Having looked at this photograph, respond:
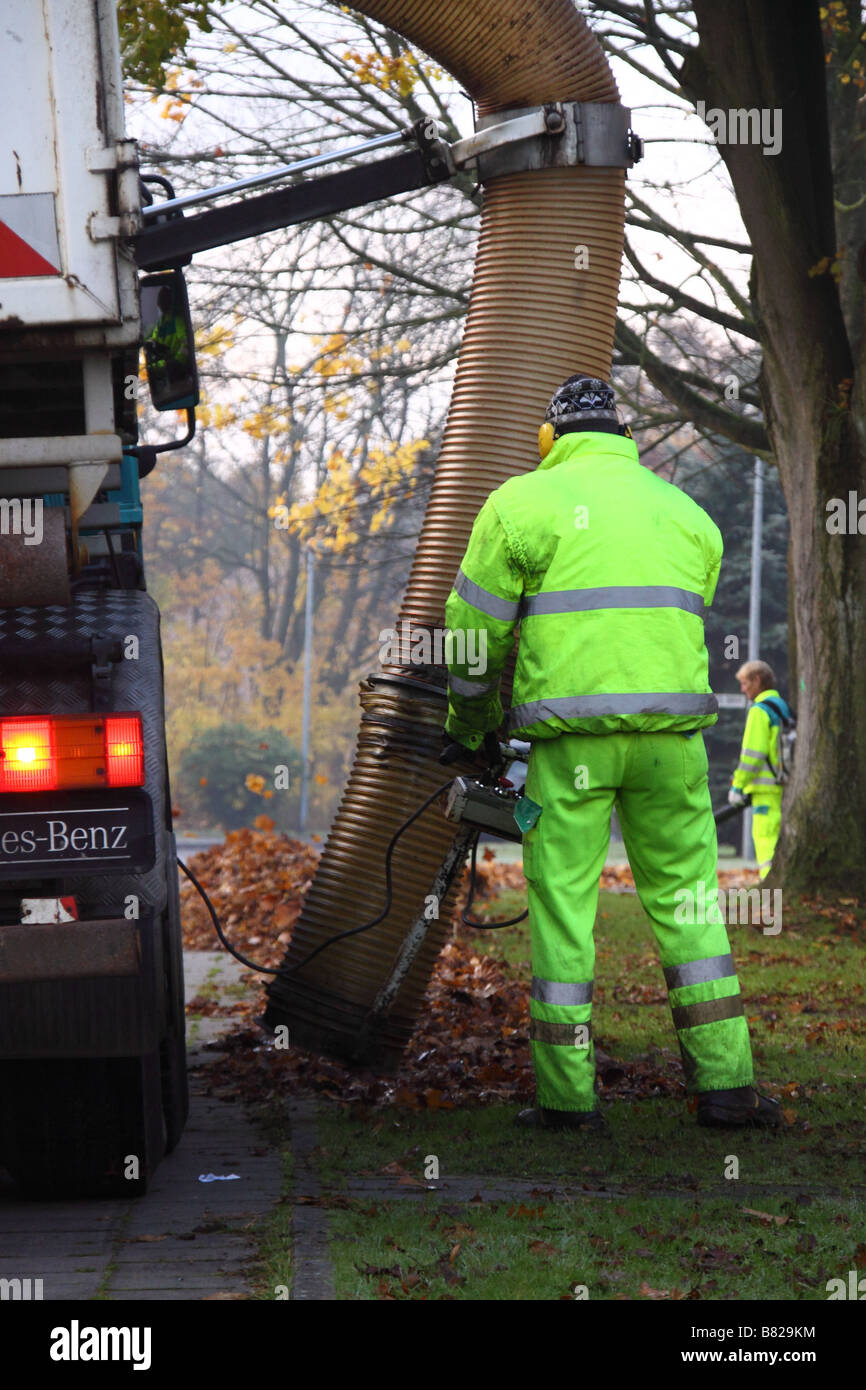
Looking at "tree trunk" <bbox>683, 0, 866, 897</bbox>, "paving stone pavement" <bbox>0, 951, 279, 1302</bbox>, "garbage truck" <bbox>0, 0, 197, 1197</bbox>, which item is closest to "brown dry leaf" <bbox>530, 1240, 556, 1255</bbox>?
"paving stone pavement" <bbox>0, 951, 279, 1302</bbox>

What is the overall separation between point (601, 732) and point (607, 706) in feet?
0.28

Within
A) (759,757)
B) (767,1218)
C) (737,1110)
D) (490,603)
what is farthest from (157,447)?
(759,757)

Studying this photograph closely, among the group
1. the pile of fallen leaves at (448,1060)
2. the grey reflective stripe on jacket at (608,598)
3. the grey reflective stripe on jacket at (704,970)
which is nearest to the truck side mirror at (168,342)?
the grey reflective stripe on jacket at (608,598)

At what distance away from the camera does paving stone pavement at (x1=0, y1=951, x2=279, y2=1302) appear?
137 inches

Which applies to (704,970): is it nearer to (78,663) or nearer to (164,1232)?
(164,1232)

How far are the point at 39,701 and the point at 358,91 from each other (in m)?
10.5

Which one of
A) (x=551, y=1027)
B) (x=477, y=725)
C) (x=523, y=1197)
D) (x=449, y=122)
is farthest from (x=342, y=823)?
(x=449, y=122)

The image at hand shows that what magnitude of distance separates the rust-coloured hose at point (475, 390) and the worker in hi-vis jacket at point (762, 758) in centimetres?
671

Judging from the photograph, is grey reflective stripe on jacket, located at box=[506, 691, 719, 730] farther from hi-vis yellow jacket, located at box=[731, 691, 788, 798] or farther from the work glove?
hi-vis yellow jacket, located at box=[731, 691, 788, 798]

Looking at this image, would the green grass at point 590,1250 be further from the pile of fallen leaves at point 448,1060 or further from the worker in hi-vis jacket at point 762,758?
the worker in hi-vis jacket at point 762,758

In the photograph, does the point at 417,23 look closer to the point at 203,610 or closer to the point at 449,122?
the point at 449,122

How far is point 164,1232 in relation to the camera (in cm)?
398

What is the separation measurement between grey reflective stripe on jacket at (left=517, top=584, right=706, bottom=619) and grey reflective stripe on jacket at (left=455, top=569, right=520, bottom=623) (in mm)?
65

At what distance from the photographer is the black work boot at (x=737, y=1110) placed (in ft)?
16.1
